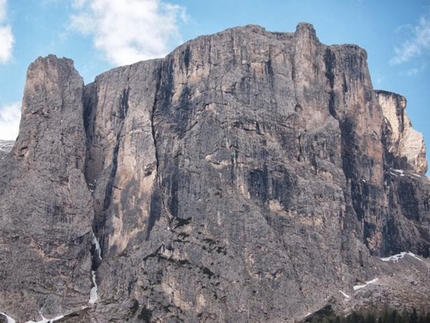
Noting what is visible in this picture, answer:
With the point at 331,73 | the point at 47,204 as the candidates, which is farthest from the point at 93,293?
the point at 331,73

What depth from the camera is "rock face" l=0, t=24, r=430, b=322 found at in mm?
162000

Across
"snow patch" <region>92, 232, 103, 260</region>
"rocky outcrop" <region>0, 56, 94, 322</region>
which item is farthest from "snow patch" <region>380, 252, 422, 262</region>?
"rocky outcrop" <region>0, 56, 94, 322</region>

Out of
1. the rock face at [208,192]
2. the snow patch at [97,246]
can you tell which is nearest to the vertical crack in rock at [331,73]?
the rock face at [208,192]

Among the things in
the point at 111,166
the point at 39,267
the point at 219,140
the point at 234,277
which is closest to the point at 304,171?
the point at 219,140

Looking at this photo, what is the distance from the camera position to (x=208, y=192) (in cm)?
17025

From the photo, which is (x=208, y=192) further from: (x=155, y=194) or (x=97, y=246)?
(x=97, y=246)

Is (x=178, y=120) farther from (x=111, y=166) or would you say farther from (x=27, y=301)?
(x=27, y=301)

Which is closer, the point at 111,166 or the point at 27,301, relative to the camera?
the point at 27,301

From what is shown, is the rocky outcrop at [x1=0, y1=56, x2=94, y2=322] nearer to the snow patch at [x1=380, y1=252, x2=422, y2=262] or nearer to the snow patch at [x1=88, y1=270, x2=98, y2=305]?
the snow patch at [x1=88, y1=270, x2=98, y2=305]

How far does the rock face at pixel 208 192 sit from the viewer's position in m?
162

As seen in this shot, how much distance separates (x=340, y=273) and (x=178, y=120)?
4662 cm

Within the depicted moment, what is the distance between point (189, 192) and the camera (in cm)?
17175

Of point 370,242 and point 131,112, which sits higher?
point 131,112

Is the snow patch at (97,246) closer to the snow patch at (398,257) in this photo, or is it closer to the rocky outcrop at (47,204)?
the rocky outcrop at (47,204)
